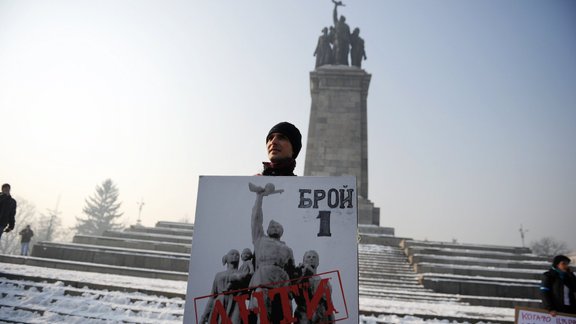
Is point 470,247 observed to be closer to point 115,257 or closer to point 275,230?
point 115,257

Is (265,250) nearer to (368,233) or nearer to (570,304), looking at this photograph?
(570,304)

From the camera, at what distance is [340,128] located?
18875mm

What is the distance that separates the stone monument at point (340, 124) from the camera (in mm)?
18031

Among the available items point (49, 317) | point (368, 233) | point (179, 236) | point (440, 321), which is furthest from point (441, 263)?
point (49, 317)

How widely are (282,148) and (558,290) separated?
4752 mm

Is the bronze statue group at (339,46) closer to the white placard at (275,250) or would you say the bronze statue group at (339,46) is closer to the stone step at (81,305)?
the stone step at (81,305)

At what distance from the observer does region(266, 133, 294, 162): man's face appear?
8.36 ft

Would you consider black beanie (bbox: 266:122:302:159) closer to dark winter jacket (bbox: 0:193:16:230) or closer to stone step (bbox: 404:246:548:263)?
dark winter jacket (bbox: 0:193:16:230)

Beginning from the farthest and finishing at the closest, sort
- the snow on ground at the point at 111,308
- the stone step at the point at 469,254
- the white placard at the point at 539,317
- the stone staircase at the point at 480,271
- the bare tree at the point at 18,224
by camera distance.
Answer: the bare tree at the point at 18,224, the stone step at the point at 469,254, the stone staircase at the point at 480,271, the snow on ground at the point at 111,308, the white placard at the point at 539,317

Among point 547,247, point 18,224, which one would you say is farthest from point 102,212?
point 547,247

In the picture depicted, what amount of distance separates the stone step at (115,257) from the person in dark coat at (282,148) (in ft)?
26.3

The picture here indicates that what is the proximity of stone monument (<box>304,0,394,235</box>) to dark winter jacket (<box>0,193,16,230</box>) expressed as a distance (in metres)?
12.5

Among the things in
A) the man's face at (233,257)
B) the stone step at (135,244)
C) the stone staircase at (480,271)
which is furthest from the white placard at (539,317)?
the stone step at (135,244)

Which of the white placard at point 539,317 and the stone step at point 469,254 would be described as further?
the stone step at point 469,254
